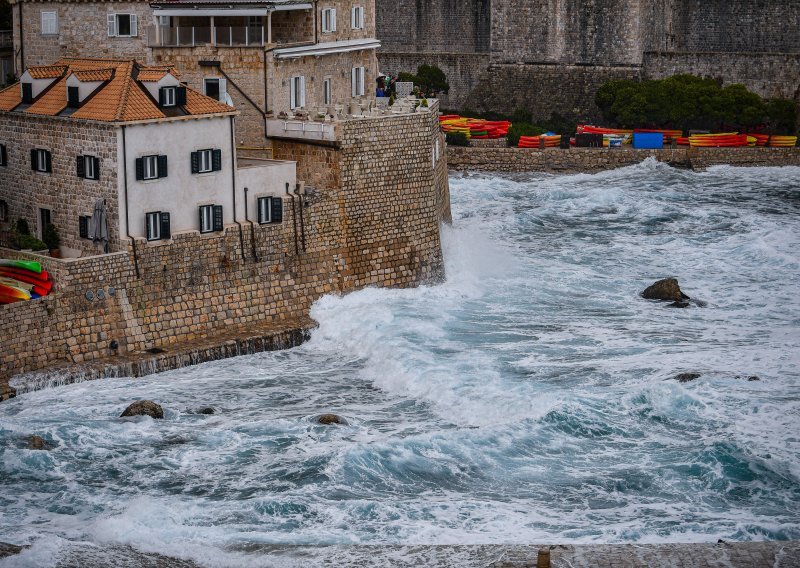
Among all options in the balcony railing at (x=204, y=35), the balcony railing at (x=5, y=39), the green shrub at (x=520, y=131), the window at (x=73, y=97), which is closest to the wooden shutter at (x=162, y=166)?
the window at (x=73, y=97)

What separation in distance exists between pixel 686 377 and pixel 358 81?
19.3m

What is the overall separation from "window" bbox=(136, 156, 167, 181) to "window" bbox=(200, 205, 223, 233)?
76.5 inches

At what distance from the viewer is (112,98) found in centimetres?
4662

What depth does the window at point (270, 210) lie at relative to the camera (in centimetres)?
4953

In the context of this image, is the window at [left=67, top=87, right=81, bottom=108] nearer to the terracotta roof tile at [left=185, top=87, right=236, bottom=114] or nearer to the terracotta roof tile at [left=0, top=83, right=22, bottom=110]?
the terracotta roof tile at [left=0, top=83, right=22, bottom=110]

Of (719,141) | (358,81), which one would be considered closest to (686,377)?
(358,81)

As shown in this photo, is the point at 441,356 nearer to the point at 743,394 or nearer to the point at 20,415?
the point at 743,394

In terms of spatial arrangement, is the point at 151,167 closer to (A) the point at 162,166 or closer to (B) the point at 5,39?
(A) the point at 162,166

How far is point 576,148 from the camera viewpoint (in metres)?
81.5

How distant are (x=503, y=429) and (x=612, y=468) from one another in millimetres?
3591

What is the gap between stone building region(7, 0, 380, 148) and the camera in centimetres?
5212

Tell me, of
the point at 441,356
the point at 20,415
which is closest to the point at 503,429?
the point at 441,356

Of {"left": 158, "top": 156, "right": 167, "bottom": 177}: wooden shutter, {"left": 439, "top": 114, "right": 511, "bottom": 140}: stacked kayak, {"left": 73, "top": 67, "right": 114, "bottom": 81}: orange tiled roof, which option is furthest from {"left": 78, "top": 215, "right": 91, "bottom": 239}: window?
{"left": 439, "top": 114, "right": 511, "bottom": 140}: stacked kayak

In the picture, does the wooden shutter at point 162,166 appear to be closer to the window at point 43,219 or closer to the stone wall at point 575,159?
the window at point 43,219
